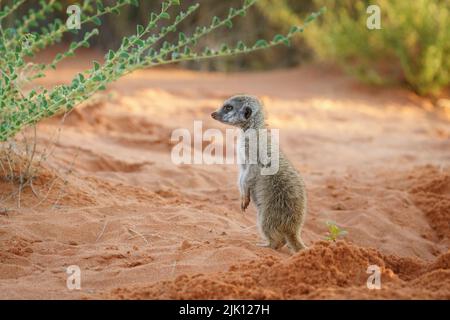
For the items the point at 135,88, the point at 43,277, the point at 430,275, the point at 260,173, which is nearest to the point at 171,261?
the point at 43,277

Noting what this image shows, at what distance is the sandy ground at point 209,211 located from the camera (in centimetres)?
361

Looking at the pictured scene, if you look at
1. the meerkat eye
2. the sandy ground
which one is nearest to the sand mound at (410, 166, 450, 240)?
the sandy ground

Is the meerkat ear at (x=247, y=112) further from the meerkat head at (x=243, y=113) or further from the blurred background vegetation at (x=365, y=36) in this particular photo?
the blurred background vegetation at (x=365, y=36)

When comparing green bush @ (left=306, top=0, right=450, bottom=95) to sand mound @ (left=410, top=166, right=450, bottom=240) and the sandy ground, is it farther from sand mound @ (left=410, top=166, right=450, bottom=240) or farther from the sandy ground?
sand mound @ (left=410, top=166, right=450, bottom=240)

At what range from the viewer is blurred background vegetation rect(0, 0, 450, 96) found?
11359 millimetres

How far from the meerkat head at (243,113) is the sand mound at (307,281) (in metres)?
1.57

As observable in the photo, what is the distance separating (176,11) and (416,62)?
5.90 metres

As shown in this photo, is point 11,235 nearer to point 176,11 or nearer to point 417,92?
point 417,92

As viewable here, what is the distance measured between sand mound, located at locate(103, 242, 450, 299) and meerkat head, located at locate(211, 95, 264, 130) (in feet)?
5.14

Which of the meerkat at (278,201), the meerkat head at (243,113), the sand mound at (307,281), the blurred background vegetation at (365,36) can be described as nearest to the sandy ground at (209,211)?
the sand mound at (307,281)

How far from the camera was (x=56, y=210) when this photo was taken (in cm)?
496

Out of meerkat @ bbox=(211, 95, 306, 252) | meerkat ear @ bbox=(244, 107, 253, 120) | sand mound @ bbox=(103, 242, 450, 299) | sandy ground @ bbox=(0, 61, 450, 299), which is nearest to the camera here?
sand mound @ bbox=(103, 242, 450, 299)
